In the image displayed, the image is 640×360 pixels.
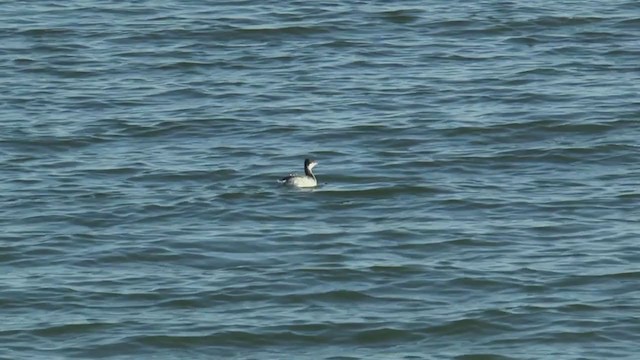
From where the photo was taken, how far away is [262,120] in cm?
2595

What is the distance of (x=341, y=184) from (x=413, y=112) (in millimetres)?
3688

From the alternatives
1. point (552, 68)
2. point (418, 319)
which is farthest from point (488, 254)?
point (552, 68)

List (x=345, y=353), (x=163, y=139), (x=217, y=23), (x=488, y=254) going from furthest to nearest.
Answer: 1. (x=217, y=23)
2. (x=163, y=139)
3. (x=488, y=254)
4. (x=345, y=353)

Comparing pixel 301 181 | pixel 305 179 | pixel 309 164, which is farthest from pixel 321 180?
pixel 301 181

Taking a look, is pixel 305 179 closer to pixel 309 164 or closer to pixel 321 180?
pixel 309 164

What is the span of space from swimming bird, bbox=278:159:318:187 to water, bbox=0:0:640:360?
0.64 feet

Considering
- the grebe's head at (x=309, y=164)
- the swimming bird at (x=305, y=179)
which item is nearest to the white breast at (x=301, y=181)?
the swimming bird at (x=305, y=179)

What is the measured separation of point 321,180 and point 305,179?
0.76 meters

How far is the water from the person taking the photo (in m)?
17.5

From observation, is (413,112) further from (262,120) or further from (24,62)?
(24,62)

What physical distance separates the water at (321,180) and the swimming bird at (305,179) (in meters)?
0.19

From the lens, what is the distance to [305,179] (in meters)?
22.4

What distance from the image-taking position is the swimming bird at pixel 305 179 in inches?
876

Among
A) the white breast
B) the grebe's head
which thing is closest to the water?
the white breast
